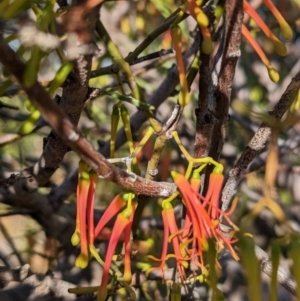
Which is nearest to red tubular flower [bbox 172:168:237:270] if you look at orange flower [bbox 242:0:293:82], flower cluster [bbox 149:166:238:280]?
flower cluster [bbox 149:166:238:280]

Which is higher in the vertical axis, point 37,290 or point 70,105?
point 70,105

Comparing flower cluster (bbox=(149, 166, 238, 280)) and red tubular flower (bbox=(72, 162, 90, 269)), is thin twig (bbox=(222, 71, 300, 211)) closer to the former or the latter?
flower cluster (bbox=(149, 166, 238, 280))

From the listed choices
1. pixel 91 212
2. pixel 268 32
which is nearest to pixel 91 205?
pixel 91 212

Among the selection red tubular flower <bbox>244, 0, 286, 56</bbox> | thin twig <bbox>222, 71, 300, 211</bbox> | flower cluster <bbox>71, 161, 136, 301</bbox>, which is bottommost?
thin twig <bbox>222, 71, 300, 211</bbox>

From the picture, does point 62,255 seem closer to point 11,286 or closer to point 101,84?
point 11,286

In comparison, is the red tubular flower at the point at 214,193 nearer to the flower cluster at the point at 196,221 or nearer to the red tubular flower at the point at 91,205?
the flower cluster at the point at 196,221

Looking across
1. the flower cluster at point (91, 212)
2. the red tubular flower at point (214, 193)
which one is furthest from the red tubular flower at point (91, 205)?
the red tubular flower at point (214, 193)

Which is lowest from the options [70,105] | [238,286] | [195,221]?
[238,286]

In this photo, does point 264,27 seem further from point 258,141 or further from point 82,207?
point 82,207

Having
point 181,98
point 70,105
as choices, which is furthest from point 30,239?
point 181,98

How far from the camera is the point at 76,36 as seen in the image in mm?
565

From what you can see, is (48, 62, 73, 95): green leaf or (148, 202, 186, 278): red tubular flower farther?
(148, 202, 186, 278): red tubular flower

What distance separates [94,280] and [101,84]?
52 centimetres

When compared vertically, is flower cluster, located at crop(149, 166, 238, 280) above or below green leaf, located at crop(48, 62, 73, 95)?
below
